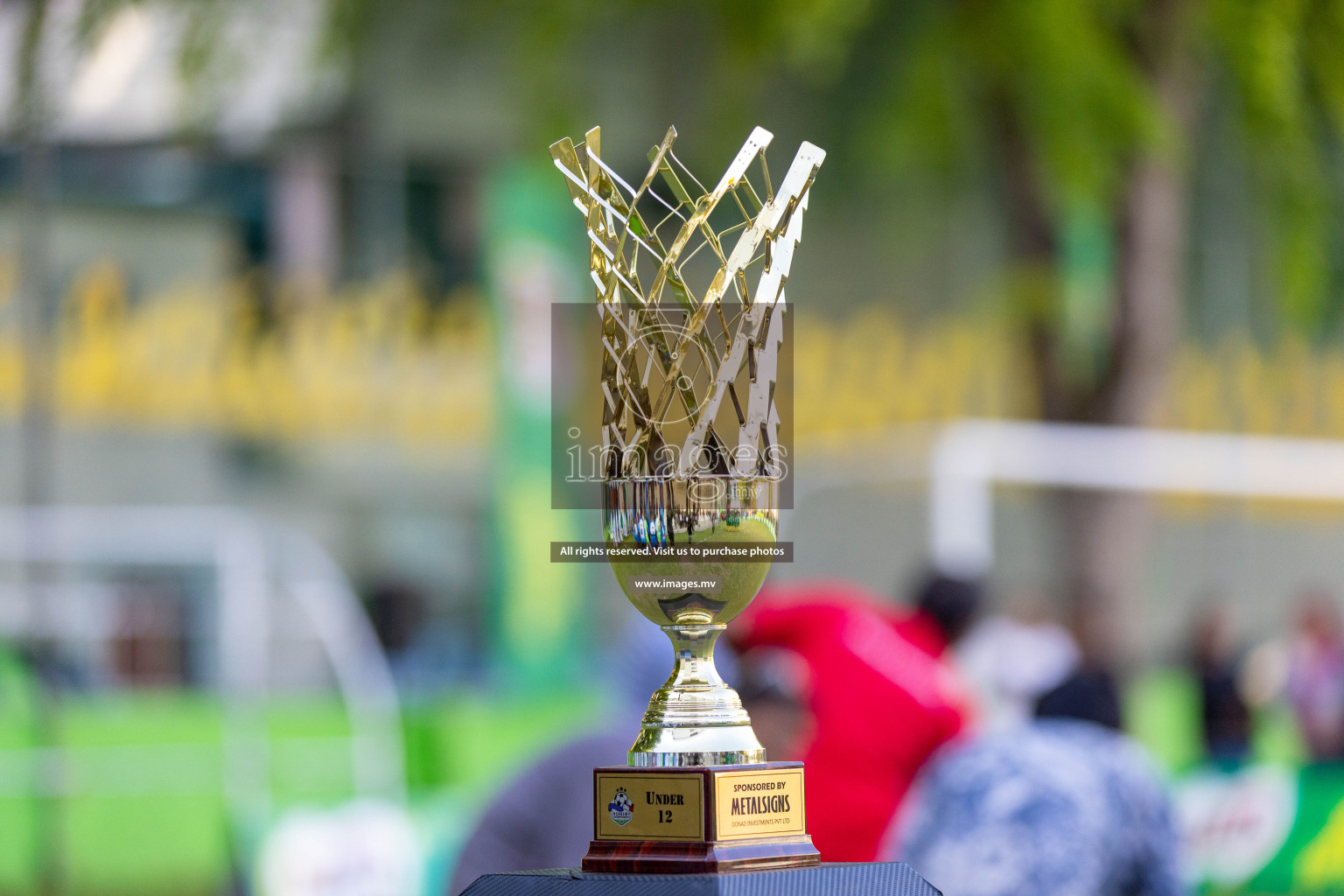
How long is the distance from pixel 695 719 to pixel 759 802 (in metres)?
0.08

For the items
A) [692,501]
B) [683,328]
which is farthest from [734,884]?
[683,328]

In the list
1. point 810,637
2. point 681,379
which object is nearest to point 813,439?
point 810,637

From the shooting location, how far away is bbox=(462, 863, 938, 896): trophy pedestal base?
119 centimetres

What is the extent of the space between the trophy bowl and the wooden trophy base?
24 millimetres

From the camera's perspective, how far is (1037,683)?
23.1ft

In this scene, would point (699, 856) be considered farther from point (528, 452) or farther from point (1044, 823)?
point (528, 452)

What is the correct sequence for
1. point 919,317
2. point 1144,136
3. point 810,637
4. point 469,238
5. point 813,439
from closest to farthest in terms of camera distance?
1. point 810,637
2. point 1144,136
3. point 813,439
4. point 469,238
5. point 919,317

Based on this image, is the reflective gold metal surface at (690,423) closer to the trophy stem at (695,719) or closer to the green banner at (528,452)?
the trophy stem at (695,719)

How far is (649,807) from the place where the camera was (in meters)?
1.29

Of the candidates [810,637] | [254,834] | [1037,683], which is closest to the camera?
[810,637]

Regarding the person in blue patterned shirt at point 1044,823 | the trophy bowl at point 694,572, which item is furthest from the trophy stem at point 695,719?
the person in blue patterned shirt at point 1044,823

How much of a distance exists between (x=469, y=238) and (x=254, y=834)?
7.00 meters

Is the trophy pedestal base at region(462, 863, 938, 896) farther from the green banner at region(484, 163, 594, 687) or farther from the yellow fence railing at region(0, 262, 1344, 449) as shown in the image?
the green banner at region(484, 163, 594, 687)

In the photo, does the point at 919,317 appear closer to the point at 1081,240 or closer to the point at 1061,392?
the point at 1081,240
